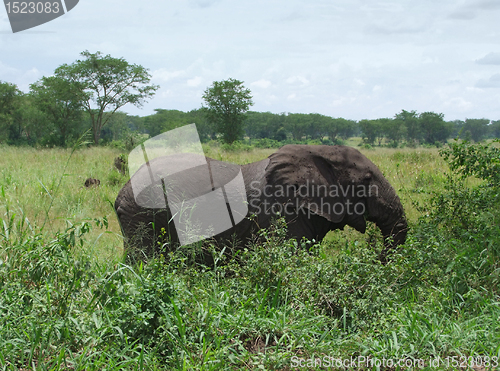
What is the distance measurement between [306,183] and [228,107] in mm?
39337

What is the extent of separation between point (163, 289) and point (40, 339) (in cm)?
79

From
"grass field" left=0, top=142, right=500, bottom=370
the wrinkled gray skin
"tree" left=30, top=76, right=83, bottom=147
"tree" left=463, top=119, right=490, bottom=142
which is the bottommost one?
"grass field" left=0, top=142, right=500, bottom=370

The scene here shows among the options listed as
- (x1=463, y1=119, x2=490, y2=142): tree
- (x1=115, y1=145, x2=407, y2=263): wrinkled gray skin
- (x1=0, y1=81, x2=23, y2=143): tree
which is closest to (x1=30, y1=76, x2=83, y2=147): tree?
(x1=0, y1=81, x2=23, y2=143): tree

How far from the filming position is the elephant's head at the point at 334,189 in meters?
4.46

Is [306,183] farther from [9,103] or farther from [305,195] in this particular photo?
[9,103]

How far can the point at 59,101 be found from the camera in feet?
120

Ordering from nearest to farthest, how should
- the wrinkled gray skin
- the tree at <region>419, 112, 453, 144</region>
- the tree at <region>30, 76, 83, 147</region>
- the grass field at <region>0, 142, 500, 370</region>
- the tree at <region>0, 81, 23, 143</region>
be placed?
the grass field at <region>0, 142, 500, 370</region>, the wrinkled gray skin, the tree at <region>30, 76, 83, 147</region>, the tree at <region>0, 81, 23, 143</region>, the tree at <region>419, 112, 453, 144</region>

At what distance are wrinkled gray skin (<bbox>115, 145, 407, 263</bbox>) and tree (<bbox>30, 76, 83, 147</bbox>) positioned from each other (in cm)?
3313

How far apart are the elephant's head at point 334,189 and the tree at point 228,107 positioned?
1474 inches

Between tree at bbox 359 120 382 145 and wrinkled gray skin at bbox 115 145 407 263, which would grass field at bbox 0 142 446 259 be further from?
tree at bbox 359 120 382 145

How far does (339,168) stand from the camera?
4680 mm

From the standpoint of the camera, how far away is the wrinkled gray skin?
440cm

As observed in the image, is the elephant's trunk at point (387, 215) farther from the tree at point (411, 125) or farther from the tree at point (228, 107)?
the tree at point (411, 125)

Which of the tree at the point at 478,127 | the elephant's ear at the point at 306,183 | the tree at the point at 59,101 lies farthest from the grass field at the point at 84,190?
the tree at the point at 478,127
